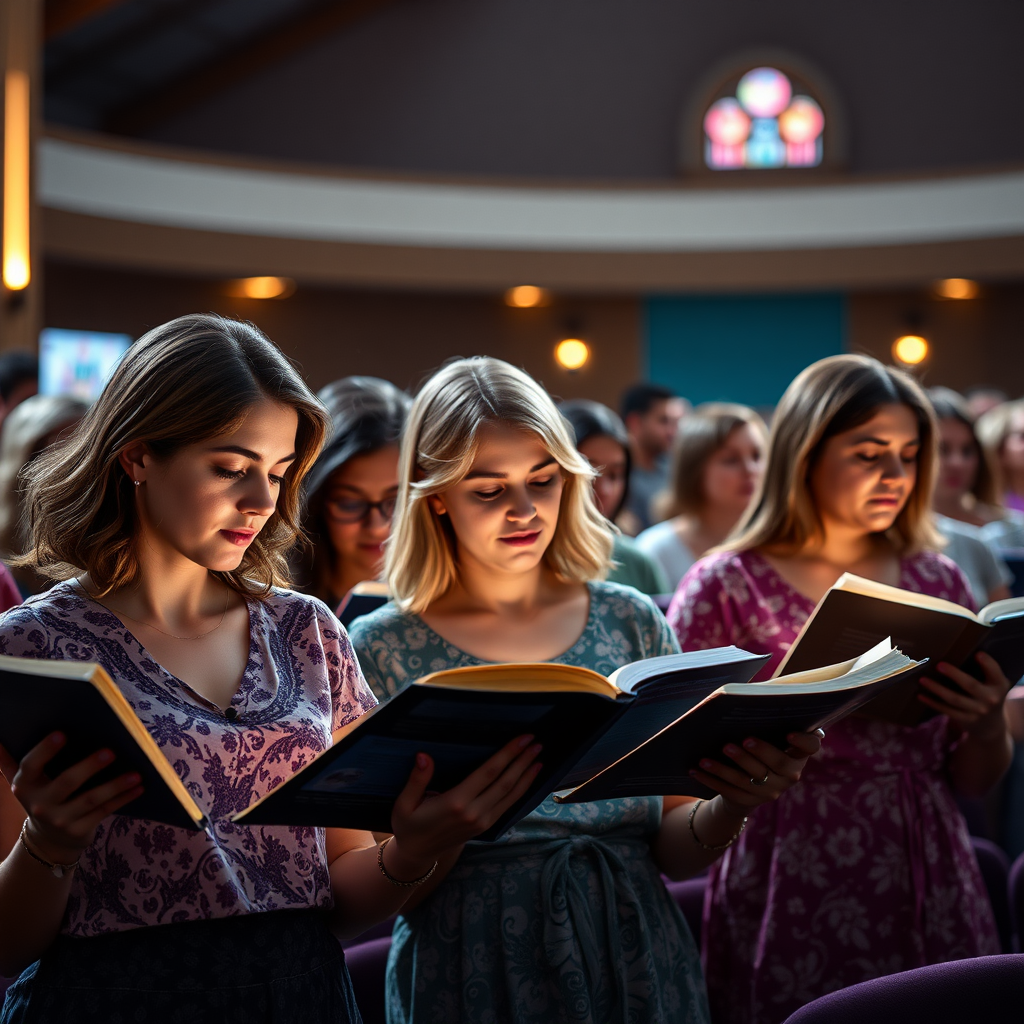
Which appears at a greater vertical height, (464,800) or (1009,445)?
(1009,445)

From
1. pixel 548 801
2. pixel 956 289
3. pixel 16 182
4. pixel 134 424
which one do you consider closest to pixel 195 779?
pixel 134 424

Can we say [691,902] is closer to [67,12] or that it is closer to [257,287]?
[67,12]

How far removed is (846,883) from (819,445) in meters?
0.84

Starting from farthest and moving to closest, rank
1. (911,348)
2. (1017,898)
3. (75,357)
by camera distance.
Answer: (911,348) → (75,357) → (1017,898)

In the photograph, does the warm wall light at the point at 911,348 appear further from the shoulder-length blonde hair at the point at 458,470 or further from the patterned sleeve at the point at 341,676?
the patterned sleeve at the point at 341,676

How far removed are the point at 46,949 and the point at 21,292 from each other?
6.47 metres

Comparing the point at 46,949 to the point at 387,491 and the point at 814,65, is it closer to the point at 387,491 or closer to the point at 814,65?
the point at 387,491

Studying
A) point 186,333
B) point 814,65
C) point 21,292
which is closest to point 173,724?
point 186,333

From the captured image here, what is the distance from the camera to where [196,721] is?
1.42 metres

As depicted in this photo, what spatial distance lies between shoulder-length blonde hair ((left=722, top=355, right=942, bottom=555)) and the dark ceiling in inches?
415

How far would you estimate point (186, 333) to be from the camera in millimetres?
1536

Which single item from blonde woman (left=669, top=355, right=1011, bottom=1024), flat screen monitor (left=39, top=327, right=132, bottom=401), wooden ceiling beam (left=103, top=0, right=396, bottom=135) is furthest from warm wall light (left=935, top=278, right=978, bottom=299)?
blonde woman (left=669, top=355, right=1011, bottom=1024)

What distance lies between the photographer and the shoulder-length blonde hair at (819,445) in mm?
2340

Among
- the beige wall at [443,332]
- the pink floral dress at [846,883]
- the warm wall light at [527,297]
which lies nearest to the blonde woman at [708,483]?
the pink floral dress at [846,883]
